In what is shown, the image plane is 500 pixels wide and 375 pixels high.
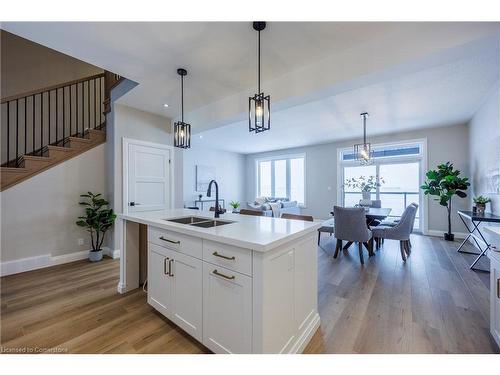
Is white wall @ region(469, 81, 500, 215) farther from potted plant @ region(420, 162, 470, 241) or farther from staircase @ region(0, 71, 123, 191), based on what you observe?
staircase @ region(0, 71, 123, 191)

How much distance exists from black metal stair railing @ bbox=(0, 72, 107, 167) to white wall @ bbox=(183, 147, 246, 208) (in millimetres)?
3018

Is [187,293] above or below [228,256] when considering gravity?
below

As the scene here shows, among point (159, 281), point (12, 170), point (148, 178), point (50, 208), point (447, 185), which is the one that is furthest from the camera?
point (447, 185)

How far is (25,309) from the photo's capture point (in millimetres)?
2125

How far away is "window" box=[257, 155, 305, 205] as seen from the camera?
7943 millimetres

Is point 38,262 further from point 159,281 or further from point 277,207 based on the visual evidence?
point 277,207

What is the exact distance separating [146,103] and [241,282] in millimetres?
3520

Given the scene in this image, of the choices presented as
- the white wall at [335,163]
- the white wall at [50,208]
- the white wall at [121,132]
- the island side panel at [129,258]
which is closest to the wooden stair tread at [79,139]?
the white wall at [50,208]

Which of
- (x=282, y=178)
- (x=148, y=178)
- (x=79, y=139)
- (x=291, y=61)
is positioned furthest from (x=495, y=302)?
(x=282, y=178)

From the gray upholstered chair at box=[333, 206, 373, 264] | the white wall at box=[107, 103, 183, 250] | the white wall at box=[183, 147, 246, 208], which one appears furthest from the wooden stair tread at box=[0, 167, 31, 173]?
the gray upholstered chair at box=[333, 206, 373, 264]

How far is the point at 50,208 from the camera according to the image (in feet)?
11.0

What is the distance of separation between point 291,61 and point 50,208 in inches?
160

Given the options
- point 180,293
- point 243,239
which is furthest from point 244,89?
point 180,293
